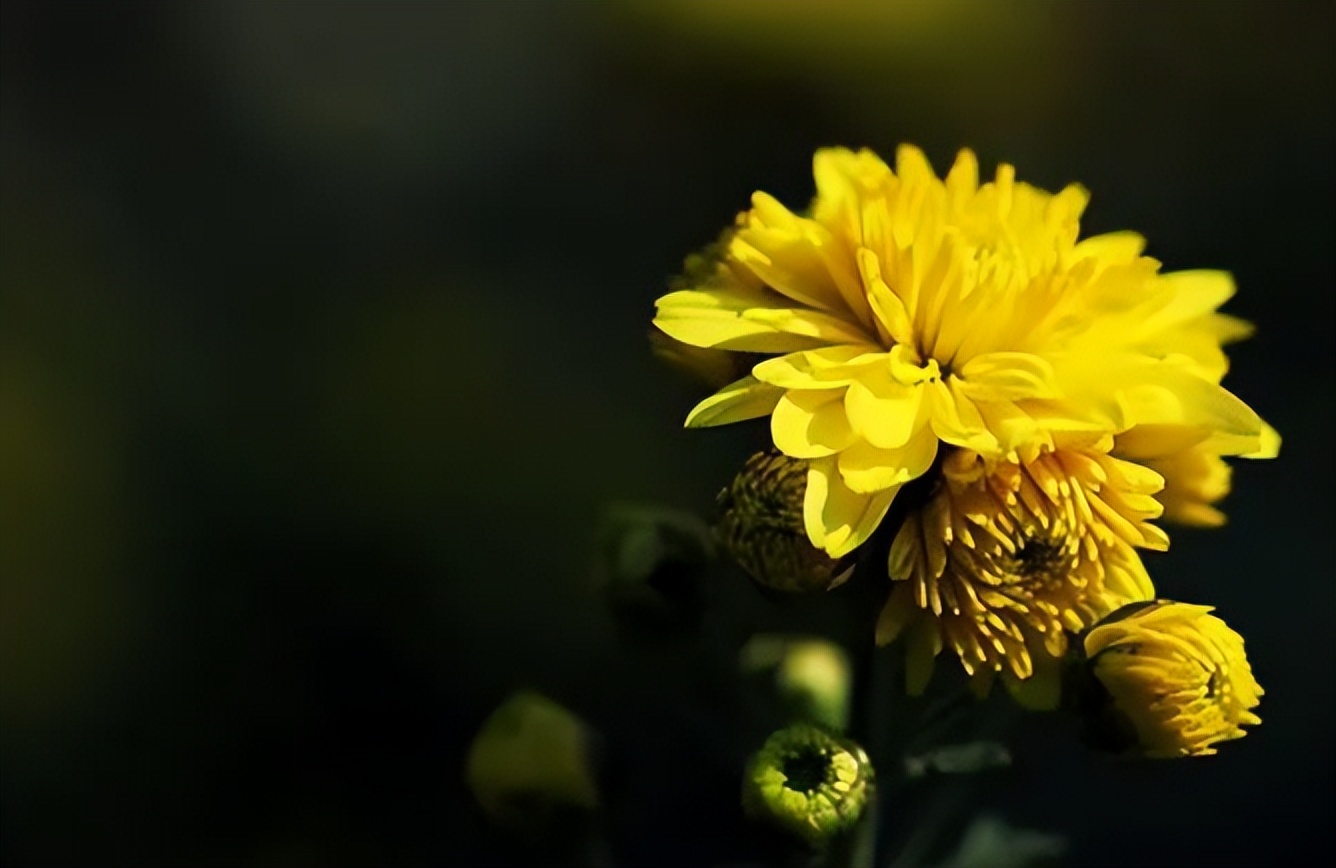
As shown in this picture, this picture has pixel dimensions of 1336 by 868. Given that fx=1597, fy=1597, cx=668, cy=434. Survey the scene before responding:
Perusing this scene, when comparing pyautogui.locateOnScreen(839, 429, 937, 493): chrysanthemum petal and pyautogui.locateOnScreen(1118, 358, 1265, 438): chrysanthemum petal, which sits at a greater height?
pyautogui.locateOnScreen(1118, 358, 1265, 438): chrysanthemum petal

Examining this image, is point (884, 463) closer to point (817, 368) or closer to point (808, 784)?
point (817, 368)

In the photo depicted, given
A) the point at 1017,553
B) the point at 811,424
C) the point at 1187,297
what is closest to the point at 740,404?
the point at 811,424

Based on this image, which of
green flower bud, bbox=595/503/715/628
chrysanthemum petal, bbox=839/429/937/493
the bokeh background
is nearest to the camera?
chrysanthemum petal, bbox=839/429/937/493

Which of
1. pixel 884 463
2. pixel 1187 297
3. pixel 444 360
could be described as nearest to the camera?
pixel 884 463

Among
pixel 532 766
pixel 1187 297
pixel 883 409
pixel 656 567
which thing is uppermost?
pixel 1187 297

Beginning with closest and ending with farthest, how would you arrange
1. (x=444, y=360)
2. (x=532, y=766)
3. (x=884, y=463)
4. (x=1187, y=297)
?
(x=884, y=463) < (x=1187, y=297) < (x=532, y=766) < (x=444, y=360)

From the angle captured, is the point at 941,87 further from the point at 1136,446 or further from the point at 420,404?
the point at 1136,446

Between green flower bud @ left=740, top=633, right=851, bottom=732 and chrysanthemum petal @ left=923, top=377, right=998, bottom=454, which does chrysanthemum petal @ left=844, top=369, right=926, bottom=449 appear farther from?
green flower bud @ left=740, top=633, right=851, bottom=732

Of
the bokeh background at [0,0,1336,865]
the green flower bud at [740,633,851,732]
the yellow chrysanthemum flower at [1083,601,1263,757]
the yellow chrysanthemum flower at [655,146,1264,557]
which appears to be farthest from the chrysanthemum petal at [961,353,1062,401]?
the bokeh background at [0,0,1336,865]
